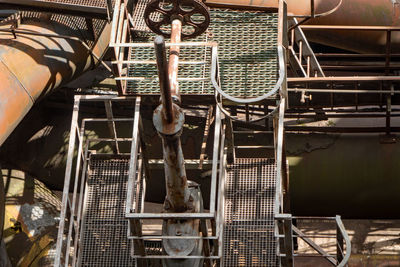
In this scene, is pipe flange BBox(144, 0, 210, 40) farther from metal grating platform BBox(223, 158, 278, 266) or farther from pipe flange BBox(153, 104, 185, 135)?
metal grating platform BBox(223, 158, 278, 266)

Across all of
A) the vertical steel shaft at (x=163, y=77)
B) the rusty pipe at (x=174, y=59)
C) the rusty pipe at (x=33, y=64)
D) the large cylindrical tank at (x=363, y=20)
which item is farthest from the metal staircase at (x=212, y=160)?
the large cylindrical tank at (x=363, y=20)

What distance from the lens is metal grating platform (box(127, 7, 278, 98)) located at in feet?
69.6

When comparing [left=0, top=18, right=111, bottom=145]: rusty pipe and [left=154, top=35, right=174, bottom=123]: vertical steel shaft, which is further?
[left=0, top=18, right=111, bottom=145]: rusty pipe

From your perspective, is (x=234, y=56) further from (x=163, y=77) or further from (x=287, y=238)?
(x=163, y=77)

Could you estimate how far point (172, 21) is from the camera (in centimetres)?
1900

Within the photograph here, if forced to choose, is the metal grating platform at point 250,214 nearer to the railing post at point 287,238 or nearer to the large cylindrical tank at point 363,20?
the railing post at point 287,238

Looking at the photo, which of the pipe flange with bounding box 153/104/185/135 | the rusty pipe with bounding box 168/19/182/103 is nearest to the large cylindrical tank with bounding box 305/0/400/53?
the rusty pipe with bounding box 168/19/182/103

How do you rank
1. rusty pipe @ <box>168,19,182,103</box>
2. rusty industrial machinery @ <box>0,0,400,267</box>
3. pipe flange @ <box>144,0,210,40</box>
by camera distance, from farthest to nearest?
rusty industrial machinery @ <box>0,0,400,267</box>
pipe flange @ <box>144,0,210,40</box>
rusty pipe @ <box>168,19,182,103</box>

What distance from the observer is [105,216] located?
21766mm

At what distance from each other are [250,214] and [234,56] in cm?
295

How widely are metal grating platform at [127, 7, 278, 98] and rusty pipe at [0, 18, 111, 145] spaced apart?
168 centimetres

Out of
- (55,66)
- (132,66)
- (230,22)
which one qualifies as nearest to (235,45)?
(230,22)

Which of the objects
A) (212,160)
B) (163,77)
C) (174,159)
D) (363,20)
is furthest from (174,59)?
(363,20)

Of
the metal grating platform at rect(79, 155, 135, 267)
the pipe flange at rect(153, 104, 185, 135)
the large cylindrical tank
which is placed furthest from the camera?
the large cylindrical tank
